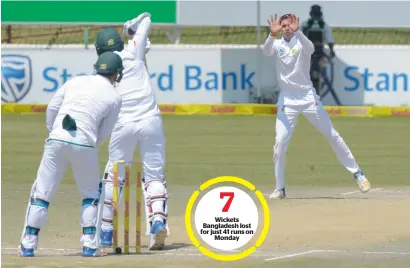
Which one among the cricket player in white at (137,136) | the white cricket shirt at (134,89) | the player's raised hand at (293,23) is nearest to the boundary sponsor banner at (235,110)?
the player's raised hand at (293,23)

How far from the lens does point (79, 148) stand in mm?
11453

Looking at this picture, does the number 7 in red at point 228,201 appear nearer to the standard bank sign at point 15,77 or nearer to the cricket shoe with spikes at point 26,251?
the cricket shoe with spikes at point 26,251

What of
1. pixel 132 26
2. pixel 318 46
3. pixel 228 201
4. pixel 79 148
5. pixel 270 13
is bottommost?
pixel 228 201

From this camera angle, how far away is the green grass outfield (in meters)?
11.9

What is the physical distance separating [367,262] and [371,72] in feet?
57.7

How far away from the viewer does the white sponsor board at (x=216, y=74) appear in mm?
28812

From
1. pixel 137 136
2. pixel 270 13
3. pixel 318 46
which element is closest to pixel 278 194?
pixel 137 136

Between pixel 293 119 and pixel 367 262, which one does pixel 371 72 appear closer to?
pixel 293 119

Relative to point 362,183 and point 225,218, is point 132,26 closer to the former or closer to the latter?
point 225,218

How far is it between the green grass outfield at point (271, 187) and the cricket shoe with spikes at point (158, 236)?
0.20 metres

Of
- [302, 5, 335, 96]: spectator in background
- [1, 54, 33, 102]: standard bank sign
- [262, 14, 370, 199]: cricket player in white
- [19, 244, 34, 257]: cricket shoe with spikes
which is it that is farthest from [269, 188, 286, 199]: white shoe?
[1, 54, 33, 102]: standard bank sign

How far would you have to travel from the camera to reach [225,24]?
30.2 metres

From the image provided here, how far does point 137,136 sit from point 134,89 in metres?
0.44

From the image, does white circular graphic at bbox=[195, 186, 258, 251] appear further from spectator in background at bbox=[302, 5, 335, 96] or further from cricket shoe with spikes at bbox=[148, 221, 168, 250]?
spectator in background at bbox=[302, 5, 335, 96]
